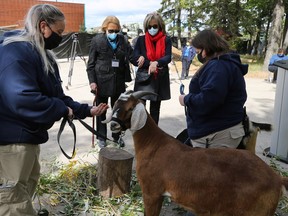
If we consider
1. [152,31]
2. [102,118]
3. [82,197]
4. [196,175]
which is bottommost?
Result: [82,197]

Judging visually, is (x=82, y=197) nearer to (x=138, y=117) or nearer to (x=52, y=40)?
(x=138, y=117)

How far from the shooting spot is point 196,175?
8.60 ft

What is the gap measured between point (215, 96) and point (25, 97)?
154 cm

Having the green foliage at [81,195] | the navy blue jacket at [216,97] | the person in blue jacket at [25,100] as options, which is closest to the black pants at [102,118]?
the green foliage at [81,195]

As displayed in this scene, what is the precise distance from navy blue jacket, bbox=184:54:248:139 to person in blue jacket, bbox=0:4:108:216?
1158mm

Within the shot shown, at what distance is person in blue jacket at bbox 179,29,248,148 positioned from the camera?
2.78 metres

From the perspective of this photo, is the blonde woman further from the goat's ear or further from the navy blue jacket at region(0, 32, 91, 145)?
the navy blue jacket at region(0, 32, 91, 145)

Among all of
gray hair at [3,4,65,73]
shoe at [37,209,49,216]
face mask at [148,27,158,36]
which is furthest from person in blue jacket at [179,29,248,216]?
face mask at [148,27,158,36]

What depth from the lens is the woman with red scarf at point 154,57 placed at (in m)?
4.95

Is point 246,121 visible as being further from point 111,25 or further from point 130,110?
point 111,25

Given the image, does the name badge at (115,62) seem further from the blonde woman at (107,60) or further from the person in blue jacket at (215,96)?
the person in blue jacket at (215,96)

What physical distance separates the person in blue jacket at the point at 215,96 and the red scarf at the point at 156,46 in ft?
6.93

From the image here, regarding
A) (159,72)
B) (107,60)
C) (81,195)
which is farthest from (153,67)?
(81,195)

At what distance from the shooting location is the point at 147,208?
2.86 metres
